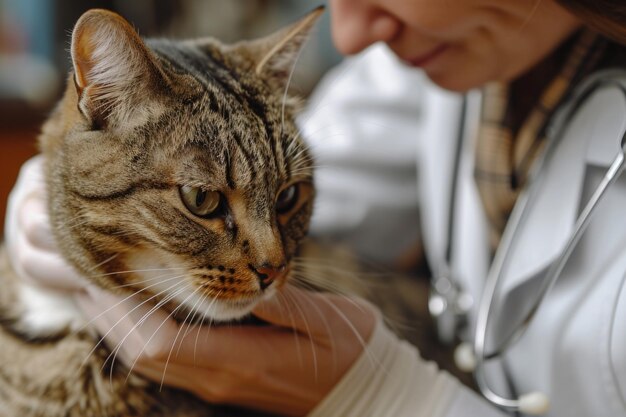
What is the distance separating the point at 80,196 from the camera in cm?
58

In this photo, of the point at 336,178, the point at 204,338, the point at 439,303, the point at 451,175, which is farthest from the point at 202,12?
the point at 204,338

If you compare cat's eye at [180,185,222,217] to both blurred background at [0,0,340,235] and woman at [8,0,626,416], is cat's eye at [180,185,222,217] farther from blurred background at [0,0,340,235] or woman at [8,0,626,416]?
blurred background at [0,0,340,235]

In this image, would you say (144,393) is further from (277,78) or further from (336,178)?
(336,178)

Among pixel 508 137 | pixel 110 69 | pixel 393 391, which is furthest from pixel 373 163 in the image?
pixel 110 69

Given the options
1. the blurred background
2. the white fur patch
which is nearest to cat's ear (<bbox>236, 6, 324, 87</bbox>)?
the white fur patch

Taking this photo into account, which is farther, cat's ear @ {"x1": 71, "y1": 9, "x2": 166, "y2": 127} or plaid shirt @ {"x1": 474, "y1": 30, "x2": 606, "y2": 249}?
plaid shirt @ {"x1": 474, "y1": 30, "x2": 606, "y2": 249}

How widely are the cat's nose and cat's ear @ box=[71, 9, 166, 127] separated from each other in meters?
0.19

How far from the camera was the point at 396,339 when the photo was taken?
718mm

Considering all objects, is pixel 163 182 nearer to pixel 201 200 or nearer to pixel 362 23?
pixel 201 200

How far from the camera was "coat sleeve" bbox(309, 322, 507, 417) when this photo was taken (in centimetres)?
64

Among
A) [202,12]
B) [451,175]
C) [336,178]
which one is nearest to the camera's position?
[451,175]

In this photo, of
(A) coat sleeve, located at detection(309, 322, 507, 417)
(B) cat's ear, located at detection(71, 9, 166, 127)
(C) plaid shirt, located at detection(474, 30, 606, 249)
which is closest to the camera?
(B) cat's ear, located at detection(71, 9, 166, 127)

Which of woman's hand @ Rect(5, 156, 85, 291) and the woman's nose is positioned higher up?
the woman's nose

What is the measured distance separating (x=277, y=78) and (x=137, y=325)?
0.34m
